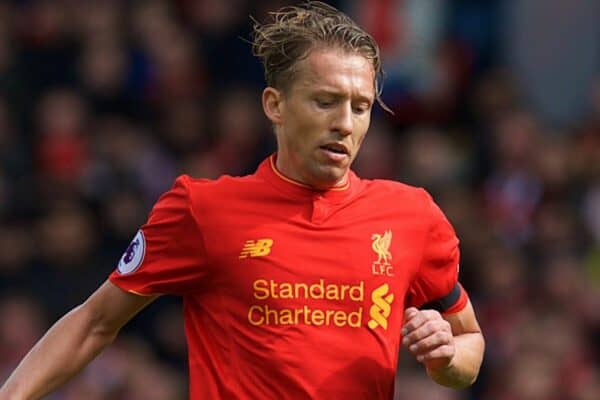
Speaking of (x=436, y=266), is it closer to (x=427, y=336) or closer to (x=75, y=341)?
(x=427, y=336)

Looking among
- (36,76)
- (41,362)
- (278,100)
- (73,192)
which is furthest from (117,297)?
(36,76)

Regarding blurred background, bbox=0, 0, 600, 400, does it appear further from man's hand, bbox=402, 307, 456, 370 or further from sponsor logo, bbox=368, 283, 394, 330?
man's hand, bbox=402, 307, 456, 370

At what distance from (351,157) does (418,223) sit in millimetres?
340

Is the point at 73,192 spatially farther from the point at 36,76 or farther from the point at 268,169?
the point at 268,169

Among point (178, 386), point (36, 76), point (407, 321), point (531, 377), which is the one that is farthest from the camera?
point (36, 76)

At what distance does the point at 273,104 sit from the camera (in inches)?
233

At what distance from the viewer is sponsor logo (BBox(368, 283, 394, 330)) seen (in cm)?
571

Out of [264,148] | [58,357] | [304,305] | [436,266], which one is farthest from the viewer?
[264,148]

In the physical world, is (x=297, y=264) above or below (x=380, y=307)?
above

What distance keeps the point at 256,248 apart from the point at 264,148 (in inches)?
279

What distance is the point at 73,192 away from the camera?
492 inches

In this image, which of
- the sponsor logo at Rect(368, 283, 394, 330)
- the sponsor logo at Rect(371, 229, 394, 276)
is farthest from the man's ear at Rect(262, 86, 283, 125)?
the sponsor logo at Rect(368, 283, 394, 330)

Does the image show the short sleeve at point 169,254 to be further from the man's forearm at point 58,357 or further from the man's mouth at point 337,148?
the man's mouth at point 337,148

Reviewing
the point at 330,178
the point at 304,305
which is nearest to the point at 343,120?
the point at 330,178
